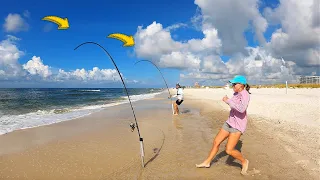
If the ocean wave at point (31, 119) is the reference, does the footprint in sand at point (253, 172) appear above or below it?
above

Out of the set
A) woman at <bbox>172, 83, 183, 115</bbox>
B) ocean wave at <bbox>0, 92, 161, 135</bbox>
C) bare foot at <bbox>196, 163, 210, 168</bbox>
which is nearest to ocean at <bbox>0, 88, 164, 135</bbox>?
ocean wave at <bbox>0, 92, 161, 135</bbox>

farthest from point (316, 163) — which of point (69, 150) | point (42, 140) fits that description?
point (42, 140)

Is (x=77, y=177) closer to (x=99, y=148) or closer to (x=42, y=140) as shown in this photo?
(x=99, y=148)

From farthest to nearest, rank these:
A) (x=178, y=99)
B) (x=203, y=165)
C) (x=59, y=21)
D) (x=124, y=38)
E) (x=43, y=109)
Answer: (x=43, y=109), (x=178, y=99), (x=124, y=38), (x=203, y=165), (x=59, y=21)

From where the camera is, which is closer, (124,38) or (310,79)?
(124,38)

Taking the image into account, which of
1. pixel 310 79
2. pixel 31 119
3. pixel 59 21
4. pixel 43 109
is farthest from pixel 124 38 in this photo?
pixel 310 79

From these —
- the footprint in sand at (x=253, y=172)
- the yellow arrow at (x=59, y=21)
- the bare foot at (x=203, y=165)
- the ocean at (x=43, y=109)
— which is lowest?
the ocean at (x=43, y=109)

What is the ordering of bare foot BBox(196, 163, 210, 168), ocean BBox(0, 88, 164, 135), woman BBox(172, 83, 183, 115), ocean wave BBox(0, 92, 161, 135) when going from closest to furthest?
1. bare foot BBox(196, 163, 210, 168)
2. ocean wave BBox(0, 92, 161, 135)
3. ocean BBox(0, 88, 164, 135)
4. woman BBox(172, 83, 183, 115)

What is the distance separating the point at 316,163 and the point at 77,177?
534cm

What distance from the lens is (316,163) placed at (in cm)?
579

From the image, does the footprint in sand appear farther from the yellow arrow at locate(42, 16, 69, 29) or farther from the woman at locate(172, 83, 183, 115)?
the woman at locate(172, 83, 183, 115)

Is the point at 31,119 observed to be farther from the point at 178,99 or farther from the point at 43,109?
the point at 178,99

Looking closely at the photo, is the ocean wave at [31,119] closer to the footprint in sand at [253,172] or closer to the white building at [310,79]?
the footprint in sand at [253,172]

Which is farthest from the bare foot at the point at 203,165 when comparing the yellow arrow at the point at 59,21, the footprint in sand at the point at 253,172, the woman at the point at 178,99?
the woman at the point at 178,99
